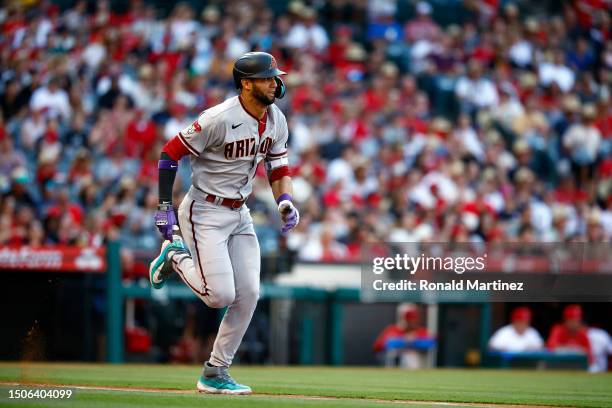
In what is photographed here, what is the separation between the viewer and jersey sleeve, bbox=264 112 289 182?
6.81m

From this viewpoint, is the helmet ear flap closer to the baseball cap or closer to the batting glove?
the batting glove

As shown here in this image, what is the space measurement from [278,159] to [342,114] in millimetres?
9074

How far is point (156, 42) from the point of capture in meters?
16.1

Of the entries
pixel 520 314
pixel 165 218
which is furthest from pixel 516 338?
pixel 165 218

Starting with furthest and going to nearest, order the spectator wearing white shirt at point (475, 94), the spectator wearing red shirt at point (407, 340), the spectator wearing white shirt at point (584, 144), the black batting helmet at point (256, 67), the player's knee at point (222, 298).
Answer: the spectator wearing white shirt at point (475, 94)
the spectator wearing white shirt at point (584, 144)
the spectator wearing red shirt at point (407, 340)
the black batting helmet at point (256, 67)
the player's knee at point (222, 298)

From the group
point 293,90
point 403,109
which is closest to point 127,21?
point 293,90

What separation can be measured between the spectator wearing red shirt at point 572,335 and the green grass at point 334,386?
1.63 m

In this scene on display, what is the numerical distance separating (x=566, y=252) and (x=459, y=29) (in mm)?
6801

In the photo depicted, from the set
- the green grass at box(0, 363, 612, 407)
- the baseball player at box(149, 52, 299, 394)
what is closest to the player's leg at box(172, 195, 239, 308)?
the baseball player at box(149, 52, 299, 394)

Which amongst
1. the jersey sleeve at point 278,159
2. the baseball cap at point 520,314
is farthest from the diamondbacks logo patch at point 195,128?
the baseball cap at point 520,314

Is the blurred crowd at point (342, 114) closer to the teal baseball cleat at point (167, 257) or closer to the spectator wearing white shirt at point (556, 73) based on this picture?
the spectator wearing white shirt at point (556, 73)

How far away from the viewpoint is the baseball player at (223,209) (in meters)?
6.35

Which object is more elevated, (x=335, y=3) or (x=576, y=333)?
(x=335, y=3)

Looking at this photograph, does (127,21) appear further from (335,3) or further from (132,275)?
(132,275)
